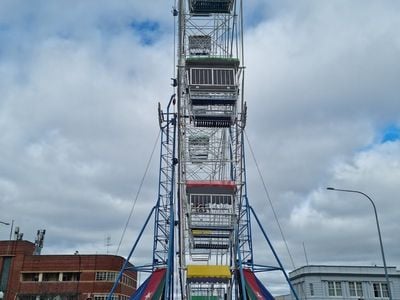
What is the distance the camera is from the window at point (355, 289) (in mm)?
46594

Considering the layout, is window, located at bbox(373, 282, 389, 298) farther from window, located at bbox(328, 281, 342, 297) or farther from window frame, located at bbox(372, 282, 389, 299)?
window, located at bbox(328, 281, 342, 297)

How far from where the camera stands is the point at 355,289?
153 feet

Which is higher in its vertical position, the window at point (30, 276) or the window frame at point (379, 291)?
the window at point (30, 276)

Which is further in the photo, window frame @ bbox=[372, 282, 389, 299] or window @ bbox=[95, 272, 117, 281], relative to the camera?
window @ bbox=[95, 272, 117, 281]

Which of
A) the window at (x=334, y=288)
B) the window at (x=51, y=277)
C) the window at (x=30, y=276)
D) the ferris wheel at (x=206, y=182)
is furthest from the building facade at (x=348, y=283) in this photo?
the window at (x=30, y=276)

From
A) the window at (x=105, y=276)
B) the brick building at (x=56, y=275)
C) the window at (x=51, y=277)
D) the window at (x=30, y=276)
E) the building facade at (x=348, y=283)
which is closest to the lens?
the building facade at (x=348, y=283)

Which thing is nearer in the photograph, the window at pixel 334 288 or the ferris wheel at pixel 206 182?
the ferris wheel at pixel 206 182

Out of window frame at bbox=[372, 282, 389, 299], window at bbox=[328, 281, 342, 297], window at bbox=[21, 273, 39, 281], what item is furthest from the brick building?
window frame at bbox=[372, 282, 389, 299]

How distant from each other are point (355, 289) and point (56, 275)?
137ft

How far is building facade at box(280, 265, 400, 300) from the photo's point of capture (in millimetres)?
46531

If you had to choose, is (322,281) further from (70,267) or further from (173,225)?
(70,267)

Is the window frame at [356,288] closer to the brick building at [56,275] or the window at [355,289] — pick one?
the window at [355,289]

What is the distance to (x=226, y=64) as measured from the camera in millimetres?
31844

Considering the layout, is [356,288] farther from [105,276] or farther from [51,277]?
[51,277]
